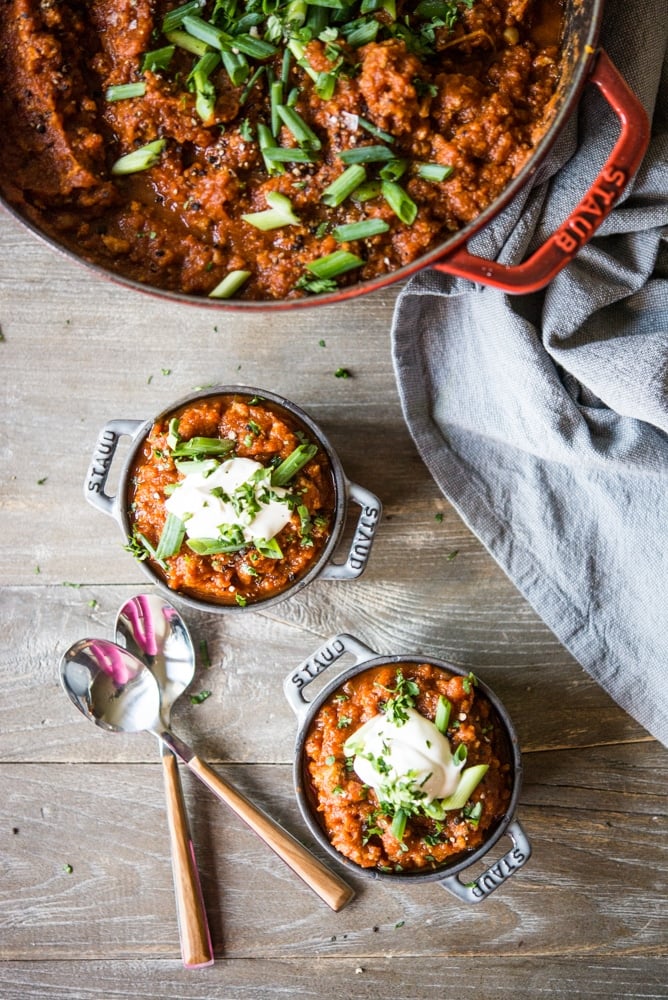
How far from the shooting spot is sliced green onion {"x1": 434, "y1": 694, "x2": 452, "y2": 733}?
1.99 metres

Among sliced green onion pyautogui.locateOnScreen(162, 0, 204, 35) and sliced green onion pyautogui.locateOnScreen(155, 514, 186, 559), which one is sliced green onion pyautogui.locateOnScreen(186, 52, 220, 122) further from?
sliced green onion pyautogui.locateOnScreen(155, 514, 186, 559)

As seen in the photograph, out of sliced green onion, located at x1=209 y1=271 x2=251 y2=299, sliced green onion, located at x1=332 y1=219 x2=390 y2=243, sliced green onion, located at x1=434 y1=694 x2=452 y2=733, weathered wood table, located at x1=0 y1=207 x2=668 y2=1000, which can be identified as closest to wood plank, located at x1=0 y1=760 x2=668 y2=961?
weathered wood table, located at x1=0 y1=207 x2=668 y2=1000

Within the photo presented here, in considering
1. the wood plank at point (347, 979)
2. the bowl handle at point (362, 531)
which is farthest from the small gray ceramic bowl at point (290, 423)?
the wood plank at point (347, 979)

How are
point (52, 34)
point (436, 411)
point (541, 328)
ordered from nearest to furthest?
point (52, 34) → point (541, 328) → point (436, 411)

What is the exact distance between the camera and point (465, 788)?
198 centimetres

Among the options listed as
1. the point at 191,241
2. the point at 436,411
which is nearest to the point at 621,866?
the point at 436,411

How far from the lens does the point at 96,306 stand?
2277mm

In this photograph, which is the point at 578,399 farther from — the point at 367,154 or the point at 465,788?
the point at 465,788

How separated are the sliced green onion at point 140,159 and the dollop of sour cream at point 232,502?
63cm

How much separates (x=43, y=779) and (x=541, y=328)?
5.55 ft

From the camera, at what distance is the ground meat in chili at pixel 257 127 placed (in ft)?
5.70

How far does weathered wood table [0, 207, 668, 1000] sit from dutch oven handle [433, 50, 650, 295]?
0.60 m

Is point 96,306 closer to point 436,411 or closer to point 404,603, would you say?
point 436,411

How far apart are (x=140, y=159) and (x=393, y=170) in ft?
1.67
